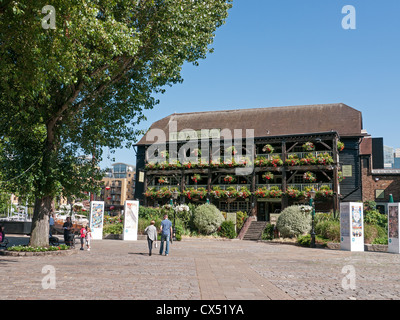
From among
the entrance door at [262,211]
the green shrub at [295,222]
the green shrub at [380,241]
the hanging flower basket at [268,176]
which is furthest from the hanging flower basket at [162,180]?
the green shrub at [380,241]

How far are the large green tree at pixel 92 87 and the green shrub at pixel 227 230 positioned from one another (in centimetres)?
1321

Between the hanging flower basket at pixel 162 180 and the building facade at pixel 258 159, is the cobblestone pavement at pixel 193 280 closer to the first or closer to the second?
the building facade at pixel 258 159

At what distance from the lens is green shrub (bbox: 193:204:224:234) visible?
26.9 metres

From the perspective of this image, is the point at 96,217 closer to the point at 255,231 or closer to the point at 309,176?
the point at 255,231

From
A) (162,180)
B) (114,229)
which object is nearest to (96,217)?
(114,229)

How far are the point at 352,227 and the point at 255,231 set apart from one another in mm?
10968

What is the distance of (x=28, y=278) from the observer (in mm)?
8461

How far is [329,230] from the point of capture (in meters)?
21.7

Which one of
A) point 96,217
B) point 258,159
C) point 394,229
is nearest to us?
point 394,229

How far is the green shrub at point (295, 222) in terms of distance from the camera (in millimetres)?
24062
